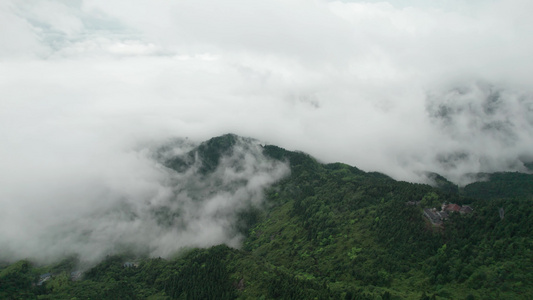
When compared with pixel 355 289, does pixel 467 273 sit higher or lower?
higher

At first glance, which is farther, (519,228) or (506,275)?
(519,228)

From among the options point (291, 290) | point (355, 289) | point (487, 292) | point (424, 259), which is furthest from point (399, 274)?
point (291, 290)

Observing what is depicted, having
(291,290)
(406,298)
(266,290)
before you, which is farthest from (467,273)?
(266,290)

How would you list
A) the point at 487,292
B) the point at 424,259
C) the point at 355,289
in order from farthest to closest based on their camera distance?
the point at 424,259, the point at 355,289, the point at 487,292

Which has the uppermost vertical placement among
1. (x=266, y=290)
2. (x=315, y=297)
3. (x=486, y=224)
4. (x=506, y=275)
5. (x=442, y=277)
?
(x=486, y=224)

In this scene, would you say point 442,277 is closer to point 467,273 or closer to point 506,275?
point 467,273

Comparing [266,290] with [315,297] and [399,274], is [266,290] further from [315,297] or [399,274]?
[399,274]

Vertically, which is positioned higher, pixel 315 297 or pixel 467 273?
pixel 467 273

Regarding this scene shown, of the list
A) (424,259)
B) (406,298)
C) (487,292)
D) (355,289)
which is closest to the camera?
(487,292)

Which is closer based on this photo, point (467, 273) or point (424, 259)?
point (467, 273)
